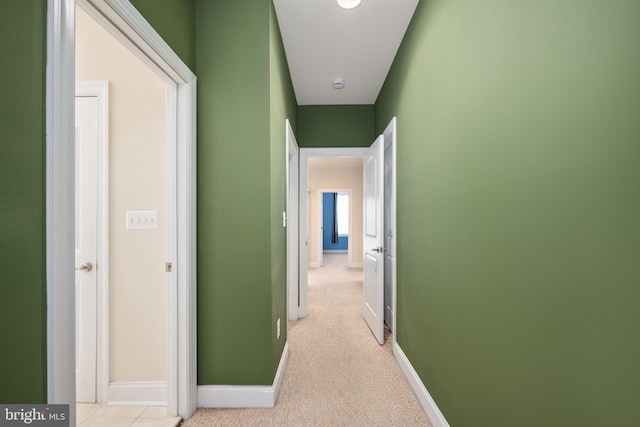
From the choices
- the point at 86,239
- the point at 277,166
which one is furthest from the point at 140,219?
the point at 277,166

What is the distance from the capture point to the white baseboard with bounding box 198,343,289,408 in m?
1.84

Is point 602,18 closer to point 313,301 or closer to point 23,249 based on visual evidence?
point 23,249

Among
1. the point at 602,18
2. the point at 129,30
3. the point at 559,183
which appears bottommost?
the point at 559,183

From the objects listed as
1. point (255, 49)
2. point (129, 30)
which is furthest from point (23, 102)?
point (255, 49)

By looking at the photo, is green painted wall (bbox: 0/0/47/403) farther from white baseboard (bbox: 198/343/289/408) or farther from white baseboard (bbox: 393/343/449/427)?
white baseboard (bbox: 393/343/449/427)

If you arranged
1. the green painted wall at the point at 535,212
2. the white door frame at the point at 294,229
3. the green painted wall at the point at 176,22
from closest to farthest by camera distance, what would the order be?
1. the green painted wall at the point at 535,212
2. the green painted wall at the point at 176,22
3. the white door frame at the point at 294,229

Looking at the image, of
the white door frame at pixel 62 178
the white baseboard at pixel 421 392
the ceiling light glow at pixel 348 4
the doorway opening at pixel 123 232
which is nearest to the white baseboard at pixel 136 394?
the doorway opening at pixel 123 232

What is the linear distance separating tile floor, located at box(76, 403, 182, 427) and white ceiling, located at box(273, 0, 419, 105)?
2.72m

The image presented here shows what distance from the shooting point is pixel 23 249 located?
783 mm

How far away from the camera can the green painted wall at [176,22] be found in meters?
1.35

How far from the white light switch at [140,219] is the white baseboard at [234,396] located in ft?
3.61

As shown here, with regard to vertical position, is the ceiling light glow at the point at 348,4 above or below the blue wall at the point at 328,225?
above

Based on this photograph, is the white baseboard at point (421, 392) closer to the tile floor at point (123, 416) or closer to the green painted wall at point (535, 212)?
the green painted wall at point (535, 212)

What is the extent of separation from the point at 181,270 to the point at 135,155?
83 cm
